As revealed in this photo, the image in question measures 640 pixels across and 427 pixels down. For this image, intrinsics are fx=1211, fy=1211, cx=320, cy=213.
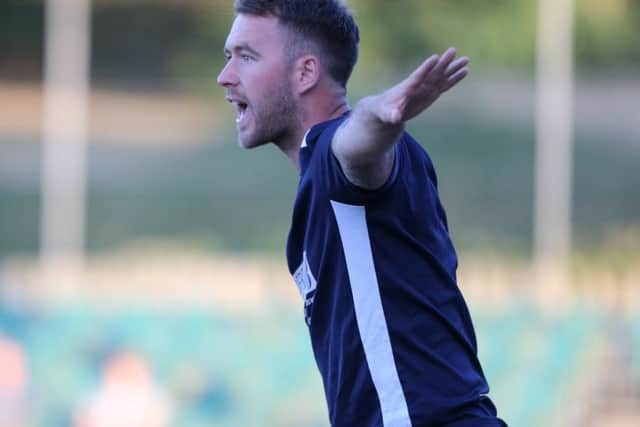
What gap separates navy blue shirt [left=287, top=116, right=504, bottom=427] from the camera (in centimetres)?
271

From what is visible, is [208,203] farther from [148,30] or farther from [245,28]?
[245,28]

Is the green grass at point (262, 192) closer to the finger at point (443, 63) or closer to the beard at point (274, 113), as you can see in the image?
the beard at point (274, 113)

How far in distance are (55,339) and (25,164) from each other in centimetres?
506

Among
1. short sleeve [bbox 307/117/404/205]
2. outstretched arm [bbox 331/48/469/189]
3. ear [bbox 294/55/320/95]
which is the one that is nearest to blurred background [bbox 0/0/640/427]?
ear [bbox 294/55/320/95]

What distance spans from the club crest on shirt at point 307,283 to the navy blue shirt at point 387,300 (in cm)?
2

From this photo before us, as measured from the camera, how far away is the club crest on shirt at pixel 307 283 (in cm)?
284

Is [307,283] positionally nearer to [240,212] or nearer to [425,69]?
[425,69]

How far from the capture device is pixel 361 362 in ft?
9.05

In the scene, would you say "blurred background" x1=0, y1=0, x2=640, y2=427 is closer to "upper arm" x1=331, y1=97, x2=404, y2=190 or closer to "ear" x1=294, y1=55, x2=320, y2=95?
"ear" x1=294, y1=55, x2=320, y2=95

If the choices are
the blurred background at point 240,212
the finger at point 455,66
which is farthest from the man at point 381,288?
the blurred background at point 240,212

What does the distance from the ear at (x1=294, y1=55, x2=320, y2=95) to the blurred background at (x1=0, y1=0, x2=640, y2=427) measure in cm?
568

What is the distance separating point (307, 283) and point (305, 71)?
53cm

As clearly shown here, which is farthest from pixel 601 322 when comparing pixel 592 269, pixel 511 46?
pixel 511 46

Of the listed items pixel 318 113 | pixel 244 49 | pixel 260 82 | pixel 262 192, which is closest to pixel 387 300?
pixel 318 113
